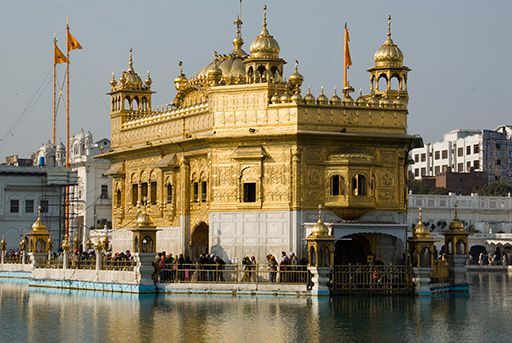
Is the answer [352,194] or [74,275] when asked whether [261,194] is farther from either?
[74,275]

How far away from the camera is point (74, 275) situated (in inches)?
1556

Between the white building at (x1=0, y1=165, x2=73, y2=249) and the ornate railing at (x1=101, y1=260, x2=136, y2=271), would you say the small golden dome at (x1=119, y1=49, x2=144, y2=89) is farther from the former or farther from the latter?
the white building at (x1=0, y1=165, x2=73, y2=249)

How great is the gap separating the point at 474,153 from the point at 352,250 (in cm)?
7063

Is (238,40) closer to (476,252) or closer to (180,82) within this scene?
(180,82)

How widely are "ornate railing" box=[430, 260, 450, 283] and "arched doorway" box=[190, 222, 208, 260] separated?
868cm

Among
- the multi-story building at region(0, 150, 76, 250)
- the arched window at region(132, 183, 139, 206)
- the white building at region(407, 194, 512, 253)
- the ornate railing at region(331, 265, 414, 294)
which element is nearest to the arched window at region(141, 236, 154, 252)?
the ornate railing at region(331, 265, 414, 294)

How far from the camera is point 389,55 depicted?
41.1 meters

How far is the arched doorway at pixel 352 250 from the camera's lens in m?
38.7

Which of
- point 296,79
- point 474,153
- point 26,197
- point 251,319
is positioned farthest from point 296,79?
point 474,153

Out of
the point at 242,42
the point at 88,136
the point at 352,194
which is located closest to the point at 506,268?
the point at 242,42

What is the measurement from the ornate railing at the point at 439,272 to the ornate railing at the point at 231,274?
180 inches

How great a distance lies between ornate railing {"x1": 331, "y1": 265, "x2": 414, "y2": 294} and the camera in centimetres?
3428

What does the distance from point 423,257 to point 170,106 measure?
1282 centimetres

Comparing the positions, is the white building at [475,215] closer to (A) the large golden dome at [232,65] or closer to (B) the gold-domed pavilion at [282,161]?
(A) the large golden dome at [232,65]
